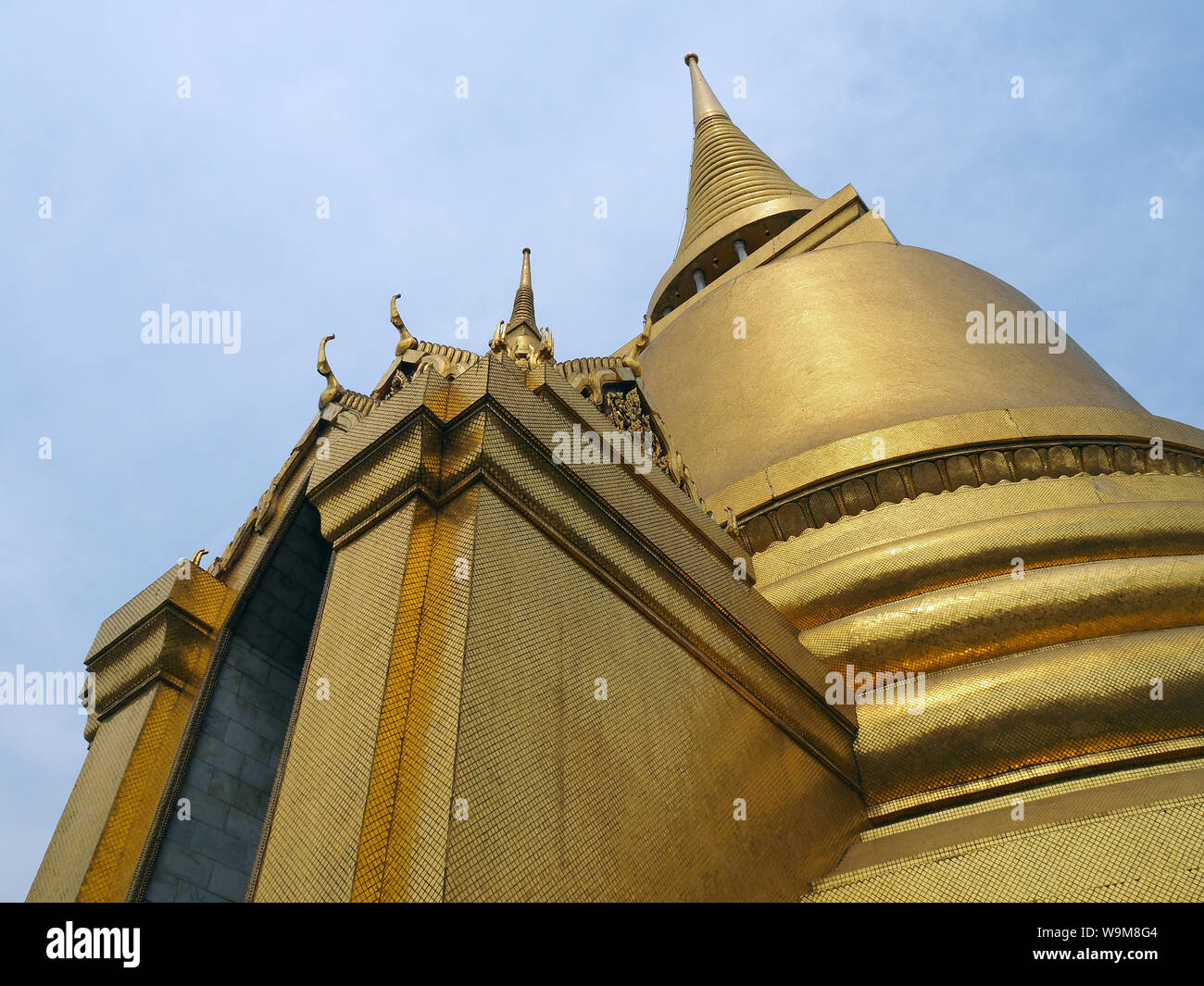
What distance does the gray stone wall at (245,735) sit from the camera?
4.63m

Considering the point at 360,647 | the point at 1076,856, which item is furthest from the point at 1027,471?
the point at 360,647

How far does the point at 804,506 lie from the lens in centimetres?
693

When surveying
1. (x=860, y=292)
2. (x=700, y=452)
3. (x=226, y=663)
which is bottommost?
(x=226, y=663)

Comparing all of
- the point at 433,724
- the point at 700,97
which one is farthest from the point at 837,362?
the point at 700,97

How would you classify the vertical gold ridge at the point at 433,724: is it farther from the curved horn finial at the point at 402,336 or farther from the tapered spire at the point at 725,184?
the tapered spire at the point at 725,184

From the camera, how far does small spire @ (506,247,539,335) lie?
20.8 ft

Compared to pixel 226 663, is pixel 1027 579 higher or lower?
higher

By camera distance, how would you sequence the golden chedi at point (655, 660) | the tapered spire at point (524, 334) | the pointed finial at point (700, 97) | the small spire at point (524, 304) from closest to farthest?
the golden chedi at point (655, 660) → the tapered spire at point (524, 334) → the small spire at point (524, 304) → the pointed finial at point (700, 97)

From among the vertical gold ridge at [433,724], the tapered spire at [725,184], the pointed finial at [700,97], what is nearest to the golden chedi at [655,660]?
the vertical gold ridge at [433,724]

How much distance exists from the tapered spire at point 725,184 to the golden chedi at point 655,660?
20.2ft

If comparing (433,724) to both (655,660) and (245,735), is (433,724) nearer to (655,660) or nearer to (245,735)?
(655,660)

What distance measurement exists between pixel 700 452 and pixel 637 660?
14.1ft
